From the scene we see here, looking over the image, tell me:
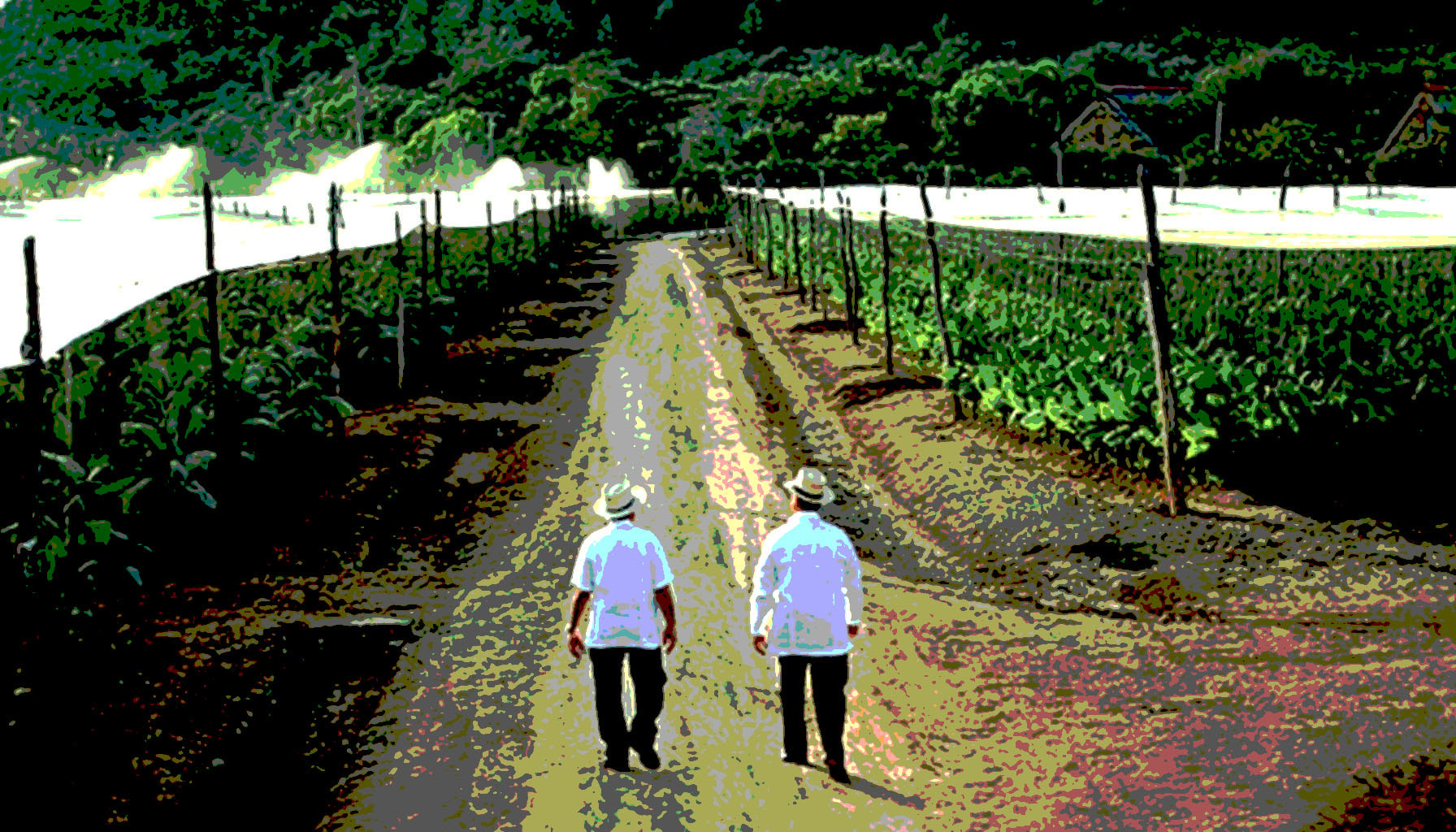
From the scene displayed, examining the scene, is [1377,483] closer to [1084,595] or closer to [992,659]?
[1084,595]

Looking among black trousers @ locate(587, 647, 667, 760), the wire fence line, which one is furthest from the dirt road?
the wire fence line

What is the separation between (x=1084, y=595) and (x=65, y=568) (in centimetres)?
727

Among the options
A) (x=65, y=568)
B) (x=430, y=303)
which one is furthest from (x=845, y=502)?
(x=430, y=303)

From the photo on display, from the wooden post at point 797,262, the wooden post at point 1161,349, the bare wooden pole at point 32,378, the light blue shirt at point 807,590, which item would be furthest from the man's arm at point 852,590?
the wooden post at point 797,262

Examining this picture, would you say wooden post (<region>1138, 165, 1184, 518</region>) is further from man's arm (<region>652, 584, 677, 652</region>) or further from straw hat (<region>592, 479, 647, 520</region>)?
straw hat (<region>592, 479, 647, 520</region>)

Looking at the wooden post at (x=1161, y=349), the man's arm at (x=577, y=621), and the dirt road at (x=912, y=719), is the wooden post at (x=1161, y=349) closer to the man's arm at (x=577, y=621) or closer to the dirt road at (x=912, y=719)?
the dirt road at (x=912, y=719)

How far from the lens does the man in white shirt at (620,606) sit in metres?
6.35

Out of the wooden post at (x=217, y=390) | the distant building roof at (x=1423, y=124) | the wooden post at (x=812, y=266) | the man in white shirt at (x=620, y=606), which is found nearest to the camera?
the man in white shirt at (x=620, y=606)

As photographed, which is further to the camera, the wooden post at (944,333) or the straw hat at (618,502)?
the wooden post at (944,333)

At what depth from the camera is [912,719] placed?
7.79 meters

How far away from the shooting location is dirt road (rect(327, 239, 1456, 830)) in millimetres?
6449

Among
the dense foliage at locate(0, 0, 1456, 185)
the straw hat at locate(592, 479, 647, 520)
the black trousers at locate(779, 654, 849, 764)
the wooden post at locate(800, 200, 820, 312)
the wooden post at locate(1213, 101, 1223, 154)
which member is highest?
the dense foliage at locate(0, 0, 1456, 185)

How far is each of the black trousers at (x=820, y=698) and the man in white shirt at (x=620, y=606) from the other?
631 mm

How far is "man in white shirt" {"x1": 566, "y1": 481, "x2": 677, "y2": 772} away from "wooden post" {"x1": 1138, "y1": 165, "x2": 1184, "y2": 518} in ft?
20.6
